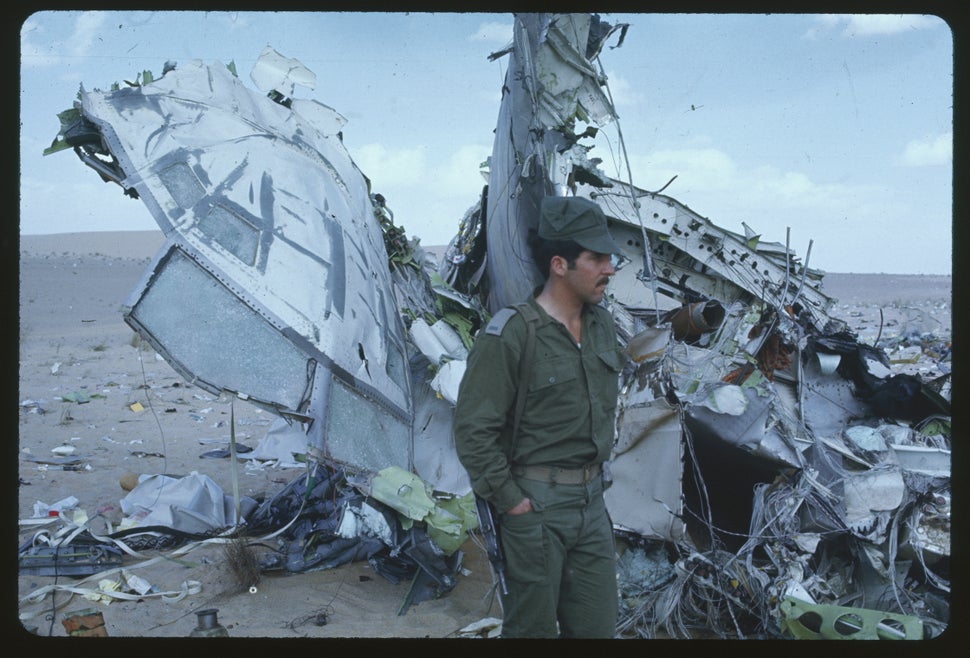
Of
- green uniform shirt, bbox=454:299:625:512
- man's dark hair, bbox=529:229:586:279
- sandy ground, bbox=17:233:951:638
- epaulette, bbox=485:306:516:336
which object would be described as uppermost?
man's dark hair, bbox=529:229:586:279

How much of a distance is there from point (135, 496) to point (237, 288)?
2899mm

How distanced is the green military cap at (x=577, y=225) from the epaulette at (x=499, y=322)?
323 millimetres

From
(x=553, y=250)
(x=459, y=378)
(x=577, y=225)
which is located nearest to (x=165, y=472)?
(x=459, y=378)

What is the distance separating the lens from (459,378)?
221 inches

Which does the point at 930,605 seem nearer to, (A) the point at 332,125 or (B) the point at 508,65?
(B) the point at 508,65

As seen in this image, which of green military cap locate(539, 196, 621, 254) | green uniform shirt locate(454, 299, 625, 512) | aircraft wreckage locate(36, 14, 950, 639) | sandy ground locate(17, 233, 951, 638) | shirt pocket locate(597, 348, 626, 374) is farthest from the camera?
sandy ground locate(17, 233, 951, 638)

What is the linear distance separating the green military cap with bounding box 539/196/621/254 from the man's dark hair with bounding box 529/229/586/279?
17 mm

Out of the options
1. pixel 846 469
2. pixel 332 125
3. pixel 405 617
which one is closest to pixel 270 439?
pixel 332 125

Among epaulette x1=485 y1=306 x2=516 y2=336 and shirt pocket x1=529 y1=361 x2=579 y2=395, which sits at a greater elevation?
epaulette x1=485 y1=306 x2=516 y2=336

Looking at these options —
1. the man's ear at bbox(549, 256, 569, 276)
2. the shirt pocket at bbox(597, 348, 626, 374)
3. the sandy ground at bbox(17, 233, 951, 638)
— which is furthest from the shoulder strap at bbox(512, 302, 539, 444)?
the sandy ground at bbox(17, 233, 951, 638)

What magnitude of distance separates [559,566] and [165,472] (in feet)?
19.4

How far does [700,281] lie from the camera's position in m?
7.50

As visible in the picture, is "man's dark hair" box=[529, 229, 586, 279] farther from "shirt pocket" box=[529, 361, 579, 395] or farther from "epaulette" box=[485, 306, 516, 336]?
"shirt pocket" box=[529, 361, 579, 395]

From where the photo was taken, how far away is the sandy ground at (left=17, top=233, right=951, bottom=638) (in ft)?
15.3
